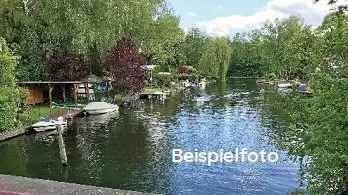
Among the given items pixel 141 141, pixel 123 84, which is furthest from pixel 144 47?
pixel 141 141

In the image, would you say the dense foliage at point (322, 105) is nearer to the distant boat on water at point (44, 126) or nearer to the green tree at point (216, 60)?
the distant boat on water at point (44, 126)

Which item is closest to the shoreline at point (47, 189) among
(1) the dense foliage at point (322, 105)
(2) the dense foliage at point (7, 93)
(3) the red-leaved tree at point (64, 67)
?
(1) the dense foliage at point (322, 105)

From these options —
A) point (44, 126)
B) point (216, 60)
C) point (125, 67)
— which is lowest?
point (44, 126)

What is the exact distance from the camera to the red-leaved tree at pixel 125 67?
Answer: 4588 cm

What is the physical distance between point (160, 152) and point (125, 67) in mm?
22982

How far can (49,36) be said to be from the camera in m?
43.8

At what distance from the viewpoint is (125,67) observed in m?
46.1

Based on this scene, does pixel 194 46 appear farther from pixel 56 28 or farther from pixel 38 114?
pixel 38 114

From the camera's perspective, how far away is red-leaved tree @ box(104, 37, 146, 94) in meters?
45.9

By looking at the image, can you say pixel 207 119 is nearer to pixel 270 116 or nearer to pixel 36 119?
pixel 270 116

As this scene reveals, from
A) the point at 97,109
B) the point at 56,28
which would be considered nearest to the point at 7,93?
the point at 97,109

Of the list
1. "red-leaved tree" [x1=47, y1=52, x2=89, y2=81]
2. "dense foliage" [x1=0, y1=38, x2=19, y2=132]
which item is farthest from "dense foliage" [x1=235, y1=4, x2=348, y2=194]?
"red-leaved tree" [x1=47, y1=52, x2=89, y2=81]

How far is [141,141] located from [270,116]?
46.3 feet

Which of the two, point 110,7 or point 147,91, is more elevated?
point 110,7
